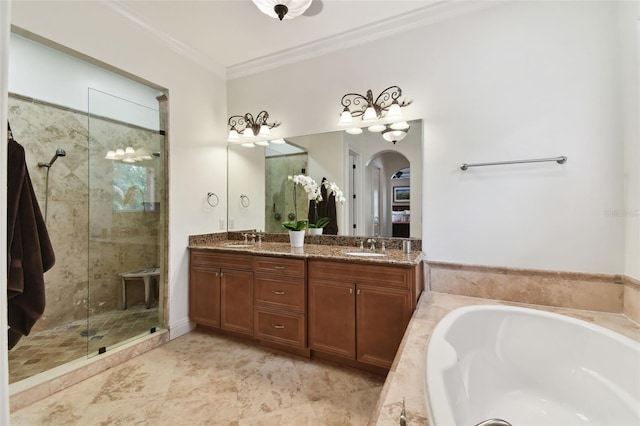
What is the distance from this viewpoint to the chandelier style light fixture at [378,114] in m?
2.30

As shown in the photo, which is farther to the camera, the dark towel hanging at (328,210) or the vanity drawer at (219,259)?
the dark towel hanging at (328,210)

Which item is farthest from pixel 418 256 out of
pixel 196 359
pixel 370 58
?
pixel 196 359

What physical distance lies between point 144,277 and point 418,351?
2698 millimetres

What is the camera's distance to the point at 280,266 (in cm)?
224

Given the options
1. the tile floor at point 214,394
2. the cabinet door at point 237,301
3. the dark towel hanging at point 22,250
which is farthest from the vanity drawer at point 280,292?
the dark towel hanging at point 22,250

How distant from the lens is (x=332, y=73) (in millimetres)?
2592

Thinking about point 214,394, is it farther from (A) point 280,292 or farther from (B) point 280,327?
(A) point 280,292

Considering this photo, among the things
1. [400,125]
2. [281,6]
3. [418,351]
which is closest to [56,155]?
[281,6]

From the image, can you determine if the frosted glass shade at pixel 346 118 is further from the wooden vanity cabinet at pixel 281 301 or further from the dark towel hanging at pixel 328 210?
the wooden vanity cabinet at pixel 281 301

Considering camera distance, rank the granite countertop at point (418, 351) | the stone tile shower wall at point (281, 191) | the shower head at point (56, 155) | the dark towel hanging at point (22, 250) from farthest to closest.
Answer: the stone tile shower wall at point (281, 191) → the shower head at point (56, 155) → the dark towel hanging at point (22, 250) → the granite countertop at point (418, 351)

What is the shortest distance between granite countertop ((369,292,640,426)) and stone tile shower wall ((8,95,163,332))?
241cm

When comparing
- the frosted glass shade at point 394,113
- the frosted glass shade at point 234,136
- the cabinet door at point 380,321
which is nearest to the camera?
the cabinet door at point 380,321

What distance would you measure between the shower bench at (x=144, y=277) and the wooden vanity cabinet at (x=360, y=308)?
1669 millimetres

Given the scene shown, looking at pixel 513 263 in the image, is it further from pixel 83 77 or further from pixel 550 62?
pixel 83 77
